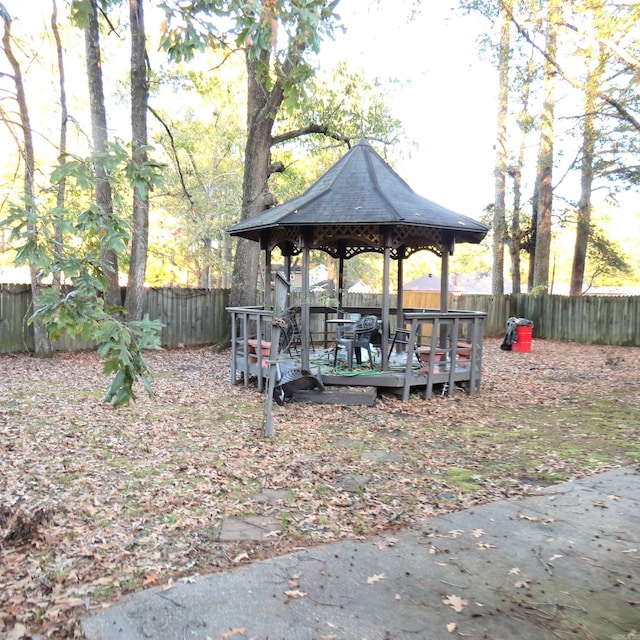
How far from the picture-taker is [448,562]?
3.20 m

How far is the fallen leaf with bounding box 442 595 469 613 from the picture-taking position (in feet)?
8.88

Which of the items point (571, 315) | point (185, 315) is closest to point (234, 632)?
point (185, 315)

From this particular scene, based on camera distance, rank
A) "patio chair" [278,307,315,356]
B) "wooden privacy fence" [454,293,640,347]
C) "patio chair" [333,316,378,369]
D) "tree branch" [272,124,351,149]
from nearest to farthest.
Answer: "patio chair" [333,316,378,369] < "patio chair" [278,307,315,356] < "tree branch" [272,124,351,149] < "wooden privacy fence" [454,293,640,347]

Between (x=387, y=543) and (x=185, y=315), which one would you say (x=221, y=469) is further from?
(x=185, y=315)

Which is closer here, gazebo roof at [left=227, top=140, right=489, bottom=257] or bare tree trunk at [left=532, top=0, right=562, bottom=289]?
gazebo roof at [left=227, top=140, right=489, bottom=257]

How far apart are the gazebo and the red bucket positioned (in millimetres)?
5807

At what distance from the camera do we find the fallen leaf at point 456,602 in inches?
107

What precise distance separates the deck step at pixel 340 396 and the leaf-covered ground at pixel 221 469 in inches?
8.0

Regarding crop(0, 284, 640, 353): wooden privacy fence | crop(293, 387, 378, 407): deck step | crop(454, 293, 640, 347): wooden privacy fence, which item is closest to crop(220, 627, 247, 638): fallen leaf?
crop(293, 387, 378, 407): deck step

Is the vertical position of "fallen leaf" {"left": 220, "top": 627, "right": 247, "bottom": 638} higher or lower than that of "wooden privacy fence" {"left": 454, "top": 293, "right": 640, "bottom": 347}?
lower

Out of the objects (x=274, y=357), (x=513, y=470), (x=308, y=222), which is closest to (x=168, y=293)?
(x=308, y=222)

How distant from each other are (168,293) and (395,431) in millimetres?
10310

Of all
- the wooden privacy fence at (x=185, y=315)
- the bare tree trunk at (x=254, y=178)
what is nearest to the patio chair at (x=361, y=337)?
the bare tree trunk at (x=254, y=178)

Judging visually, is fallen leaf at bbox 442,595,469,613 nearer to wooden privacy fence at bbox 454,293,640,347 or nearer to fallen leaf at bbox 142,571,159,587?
fallen leaf at bbox 142,571,159,587
